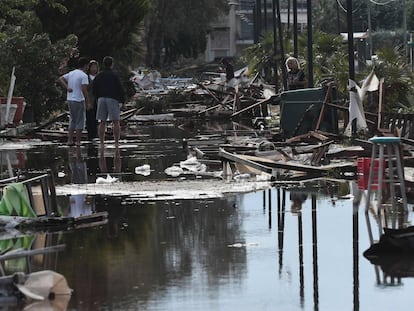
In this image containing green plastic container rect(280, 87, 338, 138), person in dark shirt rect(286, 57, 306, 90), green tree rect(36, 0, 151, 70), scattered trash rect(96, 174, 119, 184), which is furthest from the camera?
green tree rect(36, 0, 151, 70)

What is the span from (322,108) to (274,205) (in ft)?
31.1

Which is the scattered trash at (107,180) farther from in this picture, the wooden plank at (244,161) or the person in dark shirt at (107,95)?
the person in dark shirt at (107,95)

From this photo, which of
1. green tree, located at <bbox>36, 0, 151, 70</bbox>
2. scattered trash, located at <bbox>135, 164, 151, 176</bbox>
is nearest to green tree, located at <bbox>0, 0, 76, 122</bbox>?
scattered trash, located at <bbox>135, 164, 151, 176</bbox>

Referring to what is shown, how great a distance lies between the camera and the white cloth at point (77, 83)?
24.6 metres

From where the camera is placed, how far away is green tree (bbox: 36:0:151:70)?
4566 cm

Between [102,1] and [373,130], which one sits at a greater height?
[102,1]

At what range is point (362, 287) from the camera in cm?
942

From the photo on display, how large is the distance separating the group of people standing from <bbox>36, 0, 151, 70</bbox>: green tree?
1912 cm

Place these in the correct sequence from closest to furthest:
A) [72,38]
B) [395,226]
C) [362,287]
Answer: [362,287]
[395,226]
[72,38]

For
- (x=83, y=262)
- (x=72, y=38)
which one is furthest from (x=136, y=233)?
(x=72, y=38)

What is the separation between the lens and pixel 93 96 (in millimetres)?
24703

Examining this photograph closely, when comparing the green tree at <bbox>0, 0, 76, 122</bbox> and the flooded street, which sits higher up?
the green tree at <bbox>0, 0, 76, 122</bbox>

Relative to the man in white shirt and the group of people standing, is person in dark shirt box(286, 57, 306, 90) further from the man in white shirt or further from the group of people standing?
the man in white shirt

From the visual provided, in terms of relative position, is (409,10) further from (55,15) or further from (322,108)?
(322,108)
